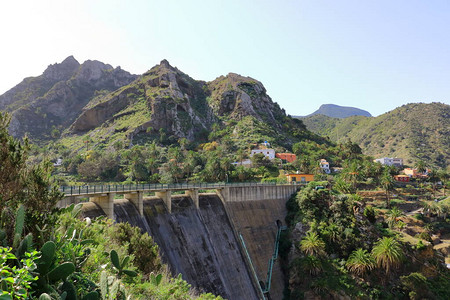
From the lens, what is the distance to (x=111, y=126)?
135 metres

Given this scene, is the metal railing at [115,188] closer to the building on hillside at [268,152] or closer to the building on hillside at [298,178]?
the building on hillside at [298,178]

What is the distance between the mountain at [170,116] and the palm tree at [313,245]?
230 ft

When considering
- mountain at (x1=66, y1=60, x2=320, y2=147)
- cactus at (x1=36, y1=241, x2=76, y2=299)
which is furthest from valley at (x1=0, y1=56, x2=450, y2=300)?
mountain at (x1=66, y1=60, x2=320, y2=147)

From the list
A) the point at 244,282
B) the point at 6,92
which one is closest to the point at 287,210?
the point at 244,282

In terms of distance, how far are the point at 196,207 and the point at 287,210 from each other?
2490cm

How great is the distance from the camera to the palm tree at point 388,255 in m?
47.3

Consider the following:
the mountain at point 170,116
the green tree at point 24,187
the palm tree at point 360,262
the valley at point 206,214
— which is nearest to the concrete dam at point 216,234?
the valley at point 206,214

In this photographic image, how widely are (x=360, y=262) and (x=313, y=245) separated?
7739mm

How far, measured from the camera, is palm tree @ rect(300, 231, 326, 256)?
4912 centimetres

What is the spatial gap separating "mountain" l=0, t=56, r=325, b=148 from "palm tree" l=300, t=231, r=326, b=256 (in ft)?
230

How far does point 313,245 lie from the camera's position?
49.2 m

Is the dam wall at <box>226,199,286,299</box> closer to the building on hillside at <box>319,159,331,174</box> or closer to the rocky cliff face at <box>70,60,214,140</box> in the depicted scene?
the building on hillside at <box>319,159,331,174</box>

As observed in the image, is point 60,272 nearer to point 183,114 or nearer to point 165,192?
point 165,192

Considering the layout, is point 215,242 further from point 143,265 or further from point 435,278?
point 435,278
